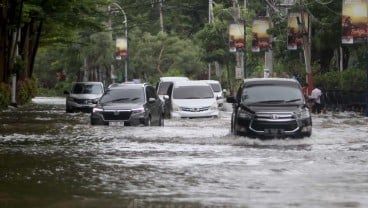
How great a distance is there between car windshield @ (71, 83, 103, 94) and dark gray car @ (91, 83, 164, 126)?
532 inches

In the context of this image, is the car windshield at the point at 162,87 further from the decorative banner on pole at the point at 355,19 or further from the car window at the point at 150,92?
the car window at the point at 150,92

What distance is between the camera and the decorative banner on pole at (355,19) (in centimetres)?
3238

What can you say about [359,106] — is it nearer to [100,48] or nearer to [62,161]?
[62,161]

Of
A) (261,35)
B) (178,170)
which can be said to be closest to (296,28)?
(261,35)

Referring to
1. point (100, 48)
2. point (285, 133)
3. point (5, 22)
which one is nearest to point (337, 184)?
point (285, 133)

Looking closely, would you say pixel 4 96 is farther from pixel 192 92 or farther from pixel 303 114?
pixel 303 114

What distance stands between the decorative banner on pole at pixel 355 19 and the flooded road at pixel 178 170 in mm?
10725

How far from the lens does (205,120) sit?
30.6 meters

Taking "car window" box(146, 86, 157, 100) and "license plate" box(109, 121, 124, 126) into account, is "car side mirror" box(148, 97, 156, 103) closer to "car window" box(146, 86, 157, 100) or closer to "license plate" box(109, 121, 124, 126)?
"car window" box(146, 86, 157, 100)

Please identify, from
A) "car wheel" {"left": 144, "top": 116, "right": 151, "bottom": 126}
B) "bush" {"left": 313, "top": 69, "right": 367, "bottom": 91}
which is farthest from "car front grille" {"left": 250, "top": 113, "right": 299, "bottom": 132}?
"bush" {"left": 313, "top": 69, "right": 367, "bottom": 91}

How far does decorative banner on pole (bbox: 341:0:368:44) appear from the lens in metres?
32.4

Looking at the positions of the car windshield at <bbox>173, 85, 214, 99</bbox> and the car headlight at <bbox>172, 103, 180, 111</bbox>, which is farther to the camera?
the car windshield at <bbox>173, 85, 214, 99</bbox>

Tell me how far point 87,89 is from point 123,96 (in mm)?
14702

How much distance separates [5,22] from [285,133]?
21306mm
